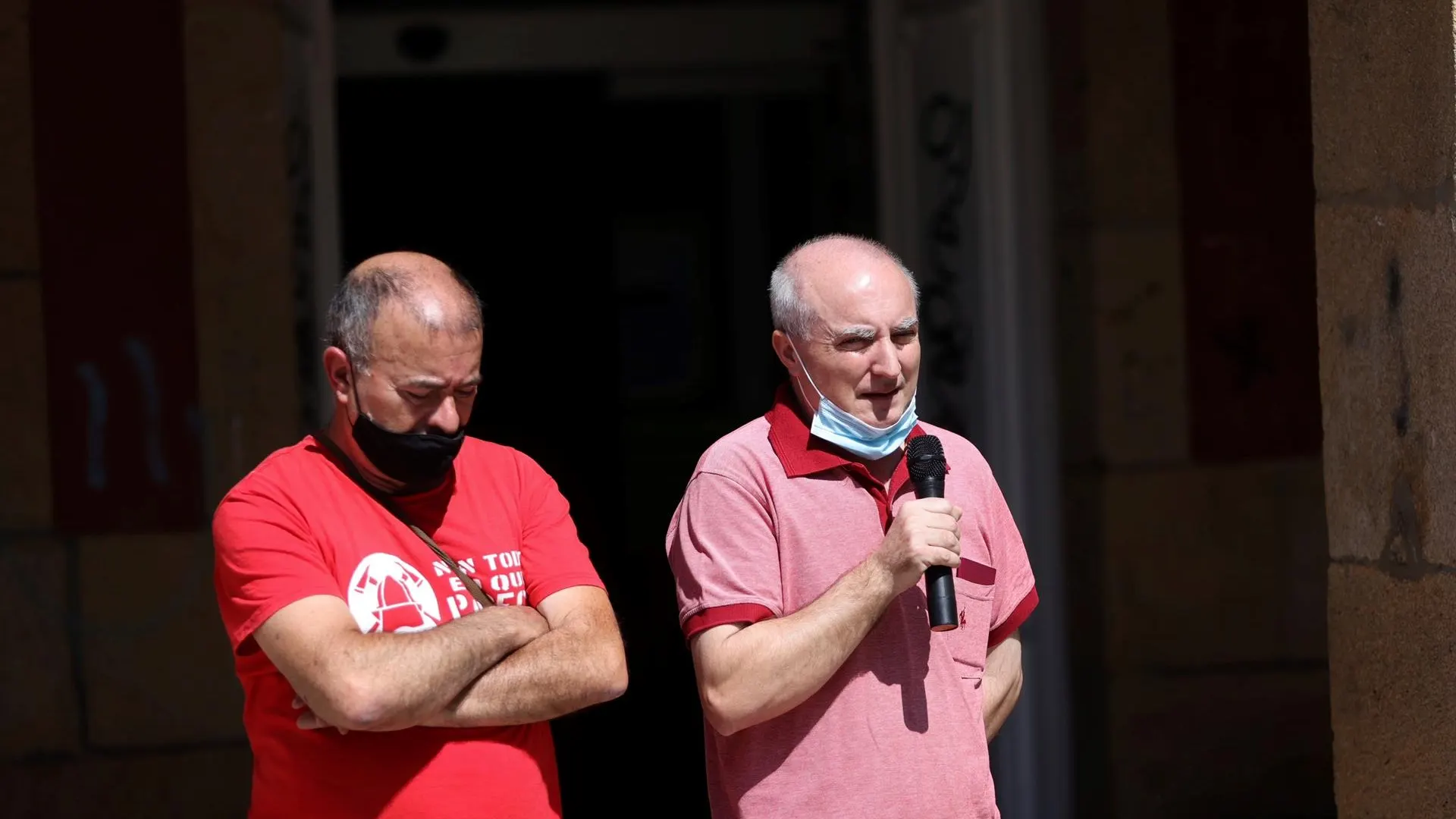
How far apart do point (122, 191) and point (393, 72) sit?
2.87 meters

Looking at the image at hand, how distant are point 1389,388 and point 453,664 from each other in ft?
7.01

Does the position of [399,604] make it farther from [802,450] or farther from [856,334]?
[856,334]

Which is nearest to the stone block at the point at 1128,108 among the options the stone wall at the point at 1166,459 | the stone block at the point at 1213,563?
the stone wall at the point at 1166,459

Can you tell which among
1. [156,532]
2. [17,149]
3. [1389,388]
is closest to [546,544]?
[1389,388]

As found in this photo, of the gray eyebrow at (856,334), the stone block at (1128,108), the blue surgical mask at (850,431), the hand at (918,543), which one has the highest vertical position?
the stone block at (1128,108)

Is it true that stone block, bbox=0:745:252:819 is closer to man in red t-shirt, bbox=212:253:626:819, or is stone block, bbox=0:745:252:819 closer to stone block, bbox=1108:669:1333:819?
man in red t-shirt, bbox=212:253:626:819

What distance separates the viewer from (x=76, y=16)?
17.9ft

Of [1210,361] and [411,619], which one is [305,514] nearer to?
[411,619]

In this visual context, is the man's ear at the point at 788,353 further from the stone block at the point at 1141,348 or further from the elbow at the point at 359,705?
the stone block at the point at 1141,348

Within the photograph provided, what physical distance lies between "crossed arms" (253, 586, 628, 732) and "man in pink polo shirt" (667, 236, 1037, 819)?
0.66ft

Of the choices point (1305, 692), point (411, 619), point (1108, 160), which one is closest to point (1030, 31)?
point (1108, 160)

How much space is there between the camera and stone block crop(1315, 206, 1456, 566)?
11.7 feet

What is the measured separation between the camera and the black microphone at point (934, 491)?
2836 mm

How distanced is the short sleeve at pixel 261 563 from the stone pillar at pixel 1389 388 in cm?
225
